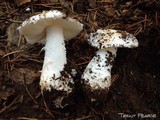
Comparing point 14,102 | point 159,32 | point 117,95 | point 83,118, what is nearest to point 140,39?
point 159,32

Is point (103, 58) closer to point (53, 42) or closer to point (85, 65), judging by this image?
point (85, 65)

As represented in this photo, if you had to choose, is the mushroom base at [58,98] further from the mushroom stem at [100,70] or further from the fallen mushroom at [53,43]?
the mushroom stem at [100,70]

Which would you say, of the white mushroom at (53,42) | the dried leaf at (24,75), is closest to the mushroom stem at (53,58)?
the white mushroom at (53,42)

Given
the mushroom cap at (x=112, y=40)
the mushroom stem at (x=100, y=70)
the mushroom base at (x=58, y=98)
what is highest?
the mushroom cap at (x=112, y=40)

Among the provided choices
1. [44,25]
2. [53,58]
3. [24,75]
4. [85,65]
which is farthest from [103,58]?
[24,75]

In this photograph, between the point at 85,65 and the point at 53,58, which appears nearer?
the point at 53,58

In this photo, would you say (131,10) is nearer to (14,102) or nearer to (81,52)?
(81,52)

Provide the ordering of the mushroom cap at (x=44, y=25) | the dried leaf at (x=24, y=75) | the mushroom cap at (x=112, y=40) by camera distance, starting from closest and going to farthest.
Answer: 1. the mushroom cap at (x=44, y=25)
2. the mushroom cap at (x=112, y=40)
3. the dried leaf at (x=24, y=75)
